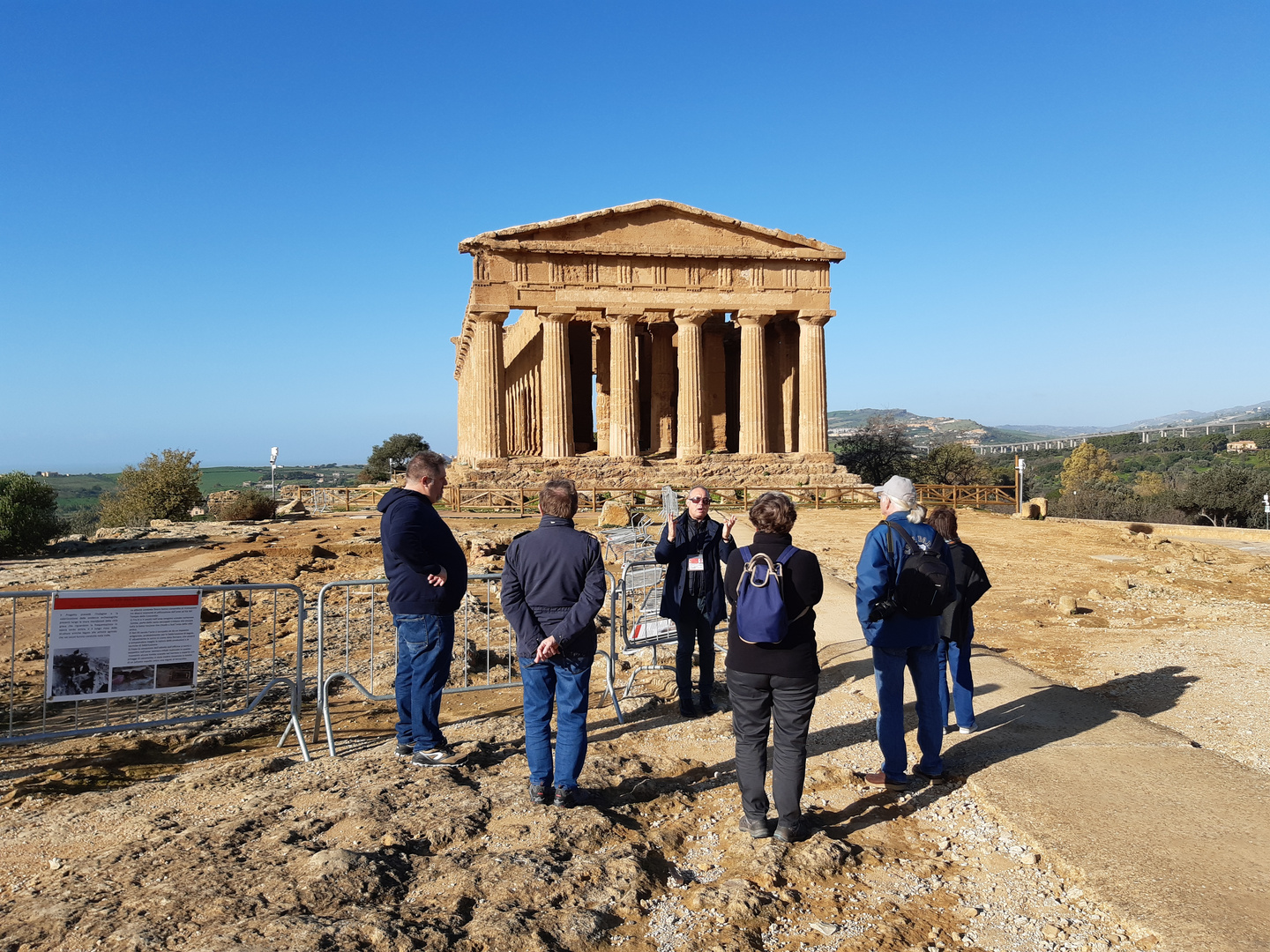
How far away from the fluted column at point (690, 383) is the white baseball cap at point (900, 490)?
2897cm

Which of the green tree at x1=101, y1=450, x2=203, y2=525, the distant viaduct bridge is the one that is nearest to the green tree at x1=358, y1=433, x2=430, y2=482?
the green tree at x1=101, y1=450, x2=203, y2=525

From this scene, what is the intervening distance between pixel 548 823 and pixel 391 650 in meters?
5.42

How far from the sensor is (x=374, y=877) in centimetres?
408

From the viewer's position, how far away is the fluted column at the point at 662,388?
3872 cm

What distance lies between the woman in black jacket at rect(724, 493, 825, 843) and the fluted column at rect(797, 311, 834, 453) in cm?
3151

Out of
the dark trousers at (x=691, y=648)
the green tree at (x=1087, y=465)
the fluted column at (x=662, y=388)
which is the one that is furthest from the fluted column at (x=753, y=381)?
the green tree at (x=1087, y=465)

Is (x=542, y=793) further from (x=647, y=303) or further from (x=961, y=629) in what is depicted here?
(x=647, y=303)

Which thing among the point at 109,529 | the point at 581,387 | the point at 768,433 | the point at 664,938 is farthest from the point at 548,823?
the point at 581,387

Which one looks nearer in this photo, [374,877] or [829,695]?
[374,877]

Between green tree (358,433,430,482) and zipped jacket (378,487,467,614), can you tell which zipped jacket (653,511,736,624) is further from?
green tree (358,433,430,482)

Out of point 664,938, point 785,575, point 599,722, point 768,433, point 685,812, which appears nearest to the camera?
point 664,938

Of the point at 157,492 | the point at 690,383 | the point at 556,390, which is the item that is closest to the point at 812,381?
the point at 690,383

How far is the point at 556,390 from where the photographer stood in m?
34.5

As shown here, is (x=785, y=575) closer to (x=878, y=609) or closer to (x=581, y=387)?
(x=878, y=609)
